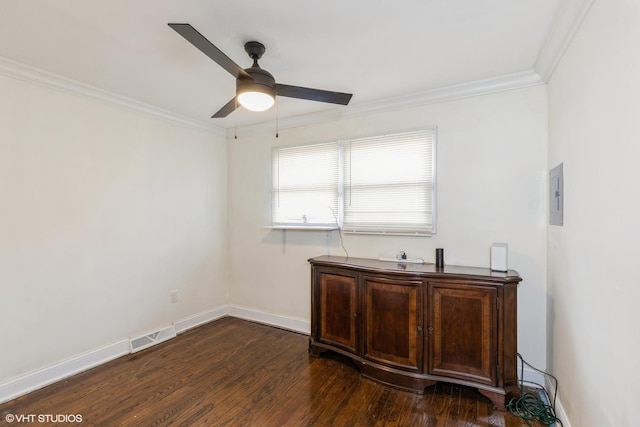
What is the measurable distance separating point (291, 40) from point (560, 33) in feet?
5.44

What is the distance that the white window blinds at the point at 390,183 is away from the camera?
290 cm

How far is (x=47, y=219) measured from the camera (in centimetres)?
249

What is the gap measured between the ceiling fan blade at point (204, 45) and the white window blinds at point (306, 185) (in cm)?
171

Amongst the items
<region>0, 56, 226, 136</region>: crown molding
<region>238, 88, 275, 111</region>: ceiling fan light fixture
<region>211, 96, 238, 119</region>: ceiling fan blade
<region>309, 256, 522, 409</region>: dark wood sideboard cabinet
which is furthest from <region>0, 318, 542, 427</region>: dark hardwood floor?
Answer: <region>0, 56, 226, 136</region>: crown molding

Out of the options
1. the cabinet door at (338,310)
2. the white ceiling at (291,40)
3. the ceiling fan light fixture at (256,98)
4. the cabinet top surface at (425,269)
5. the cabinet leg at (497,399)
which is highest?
the white ceiling at (291,40)

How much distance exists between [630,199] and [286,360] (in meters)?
2.69

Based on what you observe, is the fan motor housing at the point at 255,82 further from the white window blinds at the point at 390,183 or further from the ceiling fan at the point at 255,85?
the white window blinds at the point at 390,183

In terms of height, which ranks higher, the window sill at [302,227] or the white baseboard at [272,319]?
the window sill at [302,227]

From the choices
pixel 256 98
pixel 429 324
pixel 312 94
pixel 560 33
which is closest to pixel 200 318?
pixel 429 324

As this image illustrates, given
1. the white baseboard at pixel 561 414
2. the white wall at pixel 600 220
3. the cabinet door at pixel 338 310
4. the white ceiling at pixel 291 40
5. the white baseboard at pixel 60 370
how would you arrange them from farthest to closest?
the cabinet door at pixel 338 310, the white baseboard at pixel 60 370, the white baseboard at pixel 561 414, the white ceiling at pixel 291 40, the white wall at pixel 600 220

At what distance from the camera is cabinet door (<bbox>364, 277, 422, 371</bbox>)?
7.80ft

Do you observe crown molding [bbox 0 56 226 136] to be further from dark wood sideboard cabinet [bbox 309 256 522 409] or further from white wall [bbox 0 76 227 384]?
dark wood sideboard cabinet [bbox 309 256 522 409]

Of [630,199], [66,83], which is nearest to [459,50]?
[630,199]

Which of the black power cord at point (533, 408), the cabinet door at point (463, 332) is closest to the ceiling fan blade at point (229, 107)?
the cabinet door at point (463, 332)
